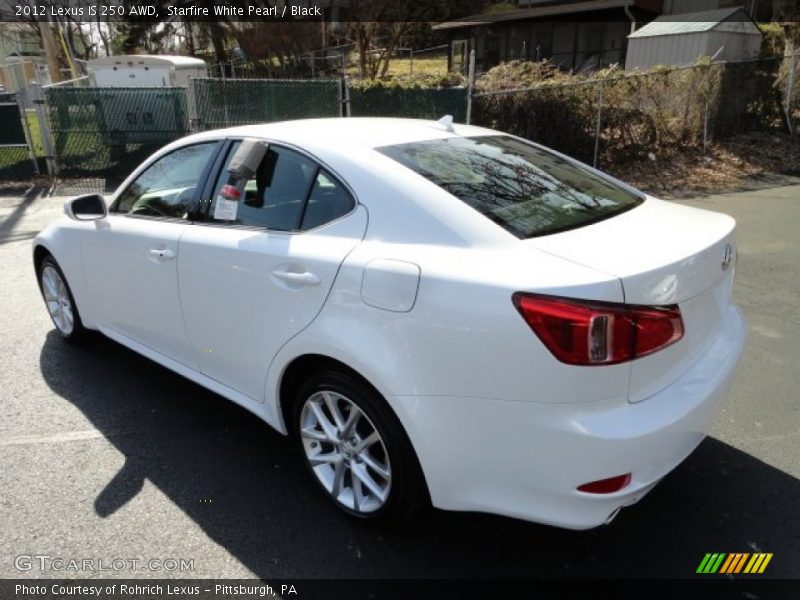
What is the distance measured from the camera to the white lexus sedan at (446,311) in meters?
2.04

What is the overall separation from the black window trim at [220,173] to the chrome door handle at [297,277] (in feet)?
0.62

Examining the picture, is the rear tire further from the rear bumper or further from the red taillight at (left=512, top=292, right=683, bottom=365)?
the red taillight at (left=512, top=292, right=683, bottom=365)

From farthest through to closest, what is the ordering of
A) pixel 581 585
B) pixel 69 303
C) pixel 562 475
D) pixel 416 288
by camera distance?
pixel 69 303 < pixel 581 585 < pixel 416 288 < pixel 562 475

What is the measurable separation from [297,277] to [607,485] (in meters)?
1.40

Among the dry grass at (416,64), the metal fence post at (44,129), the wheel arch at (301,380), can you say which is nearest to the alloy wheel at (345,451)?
the wheel arch at (301,380)

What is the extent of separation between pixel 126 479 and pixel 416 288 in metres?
1.87

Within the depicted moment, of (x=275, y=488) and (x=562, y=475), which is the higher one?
(x=562, y=475)

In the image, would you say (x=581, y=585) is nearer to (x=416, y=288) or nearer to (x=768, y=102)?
(x=416, y=288)

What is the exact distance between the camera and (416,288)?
7.27 ft

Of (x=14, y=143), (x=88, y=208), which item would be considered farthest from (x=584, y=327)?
(x=14, y=143)

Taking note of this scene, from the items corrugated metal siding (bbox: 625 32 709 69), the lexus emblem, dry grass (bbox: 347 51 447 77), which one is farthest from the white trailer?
dry grass (bbox: 347 51 447 77)

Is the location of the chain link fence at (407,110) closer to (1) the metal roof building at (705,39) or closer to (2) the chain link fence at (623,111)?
(2) the chain link fence at (623,111)

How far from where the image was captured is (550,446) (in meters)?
2.05

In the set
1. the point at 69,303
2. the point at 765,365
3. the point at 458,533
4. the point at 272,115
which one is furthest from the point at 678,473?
the point at 272,115
